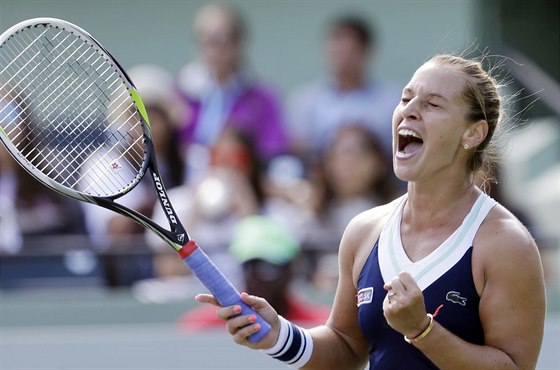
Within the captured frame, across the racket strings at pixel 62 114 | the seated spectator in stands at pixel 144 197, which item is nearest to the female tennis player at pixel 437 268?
the racket strings at pixel 62 114

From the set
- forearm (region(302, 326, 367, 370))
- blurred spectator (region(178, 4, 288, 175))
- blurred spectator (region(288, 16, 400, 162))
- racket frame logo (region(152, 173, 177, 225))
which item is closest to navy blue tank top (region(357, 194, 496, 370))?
forearm (region(302, 326, 367, 370))

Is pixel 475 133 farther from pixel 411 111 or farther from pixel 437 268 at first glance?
pixel 437 268

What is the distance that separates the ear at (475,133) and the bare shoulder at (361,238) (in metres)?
0.31

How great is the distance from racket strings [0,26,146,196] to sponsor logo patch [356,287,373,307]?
29.0 inches

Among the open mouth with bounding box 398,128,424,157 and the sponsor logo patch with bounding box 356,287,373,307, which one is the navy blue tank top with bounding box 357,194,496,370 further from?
the open mouth with bounding box 398,128,424,157

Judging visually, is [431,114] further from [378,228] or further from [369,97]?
[369,97]

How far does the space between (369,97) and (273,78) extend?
4.19 feet

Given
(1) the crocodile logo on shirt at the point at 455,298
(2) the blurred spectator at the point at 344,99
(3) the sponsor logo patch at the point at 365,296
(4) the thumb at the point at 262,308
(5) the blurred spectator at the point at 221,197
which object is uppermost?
(2) the blurred spectator at the point at 344,99

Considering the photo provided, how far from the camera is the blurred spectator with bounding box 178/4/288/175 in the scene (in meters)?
7.61

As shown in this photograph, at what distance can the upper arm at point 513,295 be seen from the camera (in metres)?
2.65

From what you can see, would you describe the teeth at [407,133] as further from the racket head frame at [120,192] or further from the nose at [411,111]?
the racket head frame at [120,192]

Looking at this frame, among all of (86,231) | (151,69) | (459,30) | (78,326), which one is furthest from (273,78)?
(78,326)

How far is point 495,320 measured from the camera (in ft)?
8.77

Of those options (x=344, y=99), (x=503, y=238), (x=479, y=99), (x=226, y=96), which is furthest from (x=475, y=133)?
(x=226, y=96)
